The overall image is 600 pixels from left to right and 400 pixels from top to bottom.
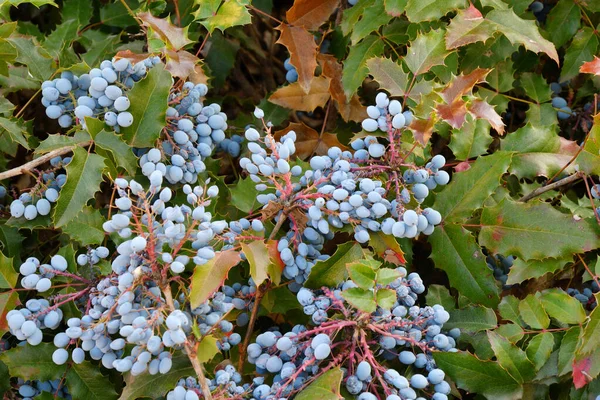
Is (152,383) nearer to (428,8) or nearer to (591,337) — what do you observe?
(591,337)

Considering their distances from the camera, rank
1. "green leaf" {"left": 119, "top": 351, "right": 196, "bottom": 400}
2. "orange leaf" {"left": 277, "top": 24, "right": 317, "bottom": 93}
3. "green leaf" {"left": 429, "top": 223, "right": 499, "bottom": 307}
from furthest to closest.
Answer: "orange leaf" {"left": 277, "top": 24, "right": 317, "bottom": 93}
"green leaf" {"left": 429, "top": 223, "right": 499, "bottom": 307}
"green leaf" {"left": 119, "top": 351, "right": 196, "bottom": 400}

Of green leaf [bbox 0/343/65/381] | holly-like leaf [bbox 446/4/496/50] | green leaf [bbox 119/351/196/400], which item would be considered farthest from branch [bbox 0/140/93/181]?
holly-like leaf [bbox 446/4/496/50]

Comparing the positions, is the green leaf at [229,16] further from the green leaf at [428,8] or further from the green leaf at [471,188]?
the green leaf at [471,188]

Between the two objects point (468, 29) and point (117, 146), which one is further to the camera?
point (468, 29)

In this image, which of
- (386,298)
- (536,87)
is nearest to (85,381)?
(386,298)

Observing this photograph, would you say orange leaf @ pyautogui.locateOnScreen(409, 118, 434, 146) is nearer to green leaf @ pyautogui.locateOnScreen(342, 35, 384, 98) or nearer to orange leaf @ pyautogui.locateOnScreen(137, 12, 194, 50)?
green leaf @ pyautogui.locateOnScreen(342, 35, 384, 98)

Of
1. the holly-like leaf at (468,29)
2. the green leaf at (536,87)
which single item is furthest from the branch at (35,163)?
the green leaf at (536,87)
